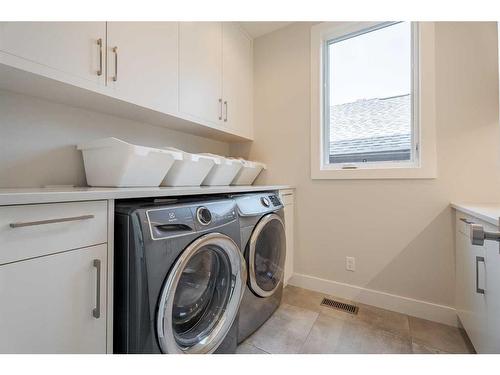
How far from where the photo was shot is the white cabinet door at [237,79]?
6.55ft

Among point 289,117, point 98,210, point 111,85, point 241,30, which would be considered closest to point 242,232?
point 98,210

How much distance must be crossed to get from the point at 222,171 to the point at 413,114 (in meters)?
1.50

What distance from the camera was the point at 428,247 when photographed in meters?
1.66

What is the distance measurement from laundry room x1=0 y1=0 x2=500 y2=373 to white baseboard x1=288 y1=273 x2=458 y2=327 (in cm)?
1

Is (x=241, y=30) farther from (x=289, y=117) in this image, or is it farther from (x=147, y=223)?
(x=147, y=223)

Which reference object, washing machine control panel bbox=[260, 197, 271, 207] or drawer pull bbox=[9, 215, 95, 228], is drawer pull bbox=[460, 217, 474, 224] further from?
drawer pull bbox=[9, 215, 95, 228]

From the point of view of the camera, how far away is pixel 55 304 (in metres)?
0.71

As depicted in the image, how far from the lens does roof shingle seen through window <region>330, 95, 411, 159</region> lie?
70.6 inches

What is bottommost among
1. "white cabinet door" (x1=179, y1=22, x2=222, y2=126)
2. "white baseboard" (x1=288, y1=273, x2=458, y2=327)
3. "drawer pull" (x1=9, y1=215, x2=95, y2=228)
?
"white baseboard" (x1=288, y1=273, x2=458, y2=327)

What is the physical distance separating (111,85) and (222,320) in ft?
4.39

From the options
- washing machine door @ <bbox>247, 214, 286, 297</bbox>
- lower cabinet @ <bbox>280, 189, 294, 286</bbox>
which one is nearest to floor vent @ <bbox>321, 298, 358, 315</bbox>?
lower cabinet @ <bbox>280, 189, 294, 286</bbox>

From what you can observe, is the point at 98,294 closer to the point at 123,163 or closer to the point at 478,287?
the point at 123,163

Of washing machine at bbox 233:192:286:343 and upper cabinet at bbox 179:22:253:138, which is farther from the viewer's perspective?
upper cabinet at bbox 179:22:253:138

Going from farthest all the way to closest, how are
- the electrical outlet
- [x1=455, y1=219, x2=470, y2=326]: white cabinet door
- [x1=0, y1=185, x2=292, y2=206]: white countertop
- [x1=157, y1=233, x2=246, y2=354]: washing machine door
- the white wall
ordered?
the electrical outlet, [x1=455, y1=219, x2=470, y2=326]: white cabinet door, the white wall, [x1=157, y1=233, x2=246, y2=354]: washing machine door, [x1=0, y1=185, x2=292, y2=206]: white countertop
